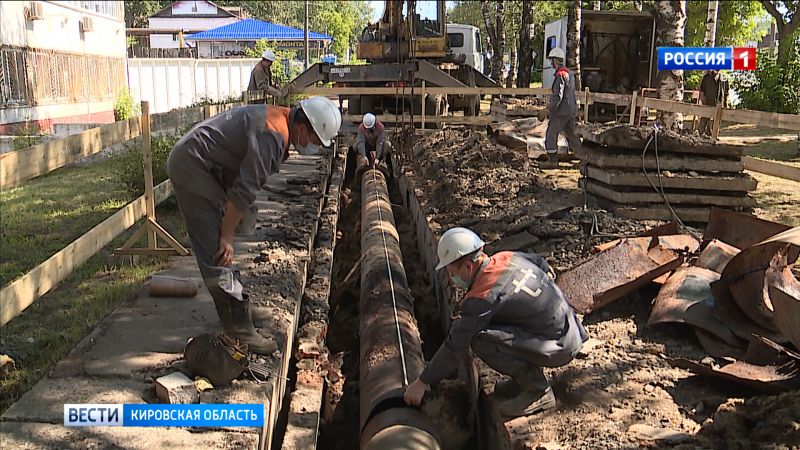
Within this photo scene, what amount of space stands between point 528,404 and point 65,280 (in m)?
4.08

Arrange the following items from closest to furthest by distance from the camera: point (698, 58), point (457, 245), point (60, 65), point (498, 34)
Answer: point (457, 245) < point (60, 65) < point (698, 58) < point (498, 34)

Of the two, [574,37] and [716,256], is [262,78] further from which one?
[716,256]

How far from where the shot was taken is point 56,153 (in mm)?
4242

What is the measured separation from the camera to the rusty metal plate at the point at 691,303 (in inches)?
172

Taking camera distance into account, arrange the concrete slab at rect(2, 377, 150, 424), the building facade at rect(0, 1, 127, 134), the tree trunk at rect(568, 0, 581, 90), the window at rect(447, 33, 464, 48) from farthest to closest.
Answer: the window at rect(447, 33, 464, 48) → the tree trunk at rect(568, 0, 581, 90) → the concrete slab at rect(2, 377, 150, 424) → the building facade at rect(0, 1, 127, 134)

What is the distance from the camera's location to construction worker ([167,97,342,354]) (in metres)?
3.77

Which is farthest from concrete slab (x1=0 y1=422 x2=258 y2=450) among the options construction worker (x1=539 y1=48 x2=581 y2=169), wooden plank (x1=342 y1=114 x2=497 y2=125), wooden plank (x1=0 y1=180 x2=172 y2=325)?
wooden plank (x1=342 y1=114 x2=497 y2=125)

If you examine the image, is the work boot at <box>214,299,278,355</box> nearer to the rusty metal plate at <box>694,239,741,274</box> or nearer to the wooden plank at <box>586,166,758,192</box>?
the rusty metal plate at <box>694,239,741,274</box>

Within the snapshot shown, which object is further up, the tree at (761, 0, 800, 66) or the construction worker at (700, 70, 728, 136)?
the tree at (761, 0, 800, 66)

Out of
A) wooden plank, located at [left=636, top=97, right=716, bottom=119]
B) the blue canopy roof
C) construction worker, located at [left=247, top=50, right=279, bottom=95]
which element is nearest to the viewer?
wooden plank, located at [left=636, top=97, right=716, bottom=119]

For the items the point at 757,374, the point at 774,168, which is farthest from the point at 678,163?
the point at 757,374

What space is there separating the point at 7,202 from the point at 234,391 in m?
6.85

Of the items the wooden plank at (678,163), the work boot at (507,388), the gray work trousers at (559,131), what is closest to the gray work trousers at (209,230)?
the work boot at (507,388)

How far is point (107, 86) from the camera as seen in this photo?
315 inches
